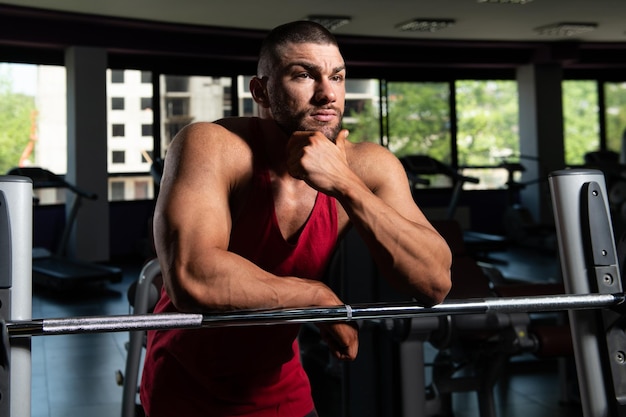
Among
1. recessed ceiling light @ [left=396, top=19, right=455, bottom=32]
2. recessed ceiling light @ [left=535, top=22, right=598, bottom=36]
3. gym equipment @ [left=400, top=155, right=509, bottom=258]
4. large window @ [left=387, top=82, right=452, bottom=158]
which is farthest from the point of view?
large window @ [left=387, top=82, right=452, bottom=158]

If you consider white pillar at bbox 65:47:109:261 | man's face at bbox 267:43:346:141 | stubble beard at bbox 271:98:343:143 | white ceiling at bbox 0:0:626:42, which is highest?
white ceiling at bbox 0:0:626:42

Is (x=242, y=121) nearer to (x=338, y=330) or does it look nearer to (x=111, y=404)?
(x=338, y=330)

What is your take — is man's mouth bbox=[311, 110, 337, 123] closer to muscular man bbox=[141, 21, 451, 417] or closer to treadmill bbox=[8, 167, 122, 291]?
muscular man bbox=[141, 21, 451, 417]

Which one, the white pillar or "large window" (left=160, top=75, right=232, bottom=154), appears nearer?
the white pillar

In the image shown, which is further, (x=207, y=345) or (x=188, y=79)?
(x=188, y=79)

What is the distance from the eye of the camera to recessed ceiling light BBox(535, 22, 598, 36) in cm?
796

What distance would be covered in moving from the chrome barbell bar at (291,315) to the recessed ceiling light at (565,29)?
7.45 metres

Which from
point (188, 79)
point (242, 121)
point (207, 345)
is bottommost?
point (207, 345)

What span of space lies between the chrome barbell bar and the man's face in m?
0.36

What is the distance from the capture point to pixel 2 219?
3.15 ft

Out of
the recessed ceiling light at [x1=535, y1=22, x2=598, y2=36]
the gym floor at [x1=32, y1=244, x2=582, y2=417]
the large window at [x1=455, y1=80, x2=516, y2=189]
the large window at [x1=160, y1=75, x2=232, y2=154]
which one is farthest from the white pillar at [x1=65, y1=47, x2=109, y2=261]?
the recessed ceiling light at [x1=535, y1=22, x2=598, y2=36]

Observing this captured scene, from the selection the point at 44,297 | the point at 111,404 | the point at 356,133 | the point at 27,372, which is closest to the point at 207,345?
the point at 27,372

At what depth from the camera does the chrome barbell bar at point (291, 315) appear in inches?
37.9

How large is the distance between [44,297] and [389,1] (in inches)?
153
